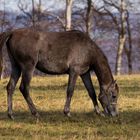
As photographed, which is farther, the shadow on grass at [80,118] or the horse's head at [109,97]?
the horse's head at [109,97]

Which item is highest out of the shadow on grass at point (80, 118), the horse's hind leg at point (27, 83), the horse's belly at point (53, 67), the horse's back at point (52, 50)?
the horse's back at point (52, 50)

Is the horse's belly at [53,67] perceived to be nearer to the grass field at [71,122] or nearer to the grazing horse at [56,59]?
the grazing horse at [56,59]

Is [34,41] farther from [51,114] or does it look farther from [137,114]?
[137,114]

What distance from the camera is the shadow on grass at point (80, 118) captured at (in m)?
11.6

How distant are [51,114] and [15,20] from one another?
42.2 m

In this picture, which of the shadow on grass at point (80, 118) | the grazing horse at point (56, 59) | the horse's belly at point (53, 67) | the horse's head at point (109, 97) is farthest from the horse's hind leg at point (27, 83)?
the horse's head at point (109, 97)

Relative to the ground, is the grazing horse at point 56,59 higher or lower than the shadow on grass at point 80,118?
higher

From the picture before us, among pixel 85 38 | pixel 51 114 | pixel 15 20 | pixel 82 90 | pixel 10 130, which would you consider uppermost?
pixel 85 38

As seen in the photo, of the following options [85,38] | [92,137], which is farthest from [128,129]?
[85,38]

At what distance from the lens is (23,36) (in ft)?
40.9

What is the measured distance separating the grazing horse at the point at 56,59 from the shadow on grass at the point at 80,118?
0.79 ft

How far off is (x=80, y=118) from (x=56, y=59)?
1492 mm

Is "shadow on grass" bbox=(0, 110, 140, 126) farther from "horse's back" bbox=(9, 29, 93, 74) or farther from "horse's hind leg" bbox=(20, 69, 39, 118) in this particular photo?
"horse's back" bbox=(9, 29, 93, 74)

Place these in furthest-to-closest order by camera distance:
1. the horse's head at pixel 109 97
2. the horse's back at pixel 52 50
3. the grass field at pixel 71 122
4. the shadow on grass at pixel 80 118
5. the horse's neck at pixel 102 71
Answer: the horse's neck at pixel 102 71
the horse's head at pixel 109 97
the horse's back at pixel 52 50
the shadow on grass at pixel 80 118
the grass field at pixel 71 122
